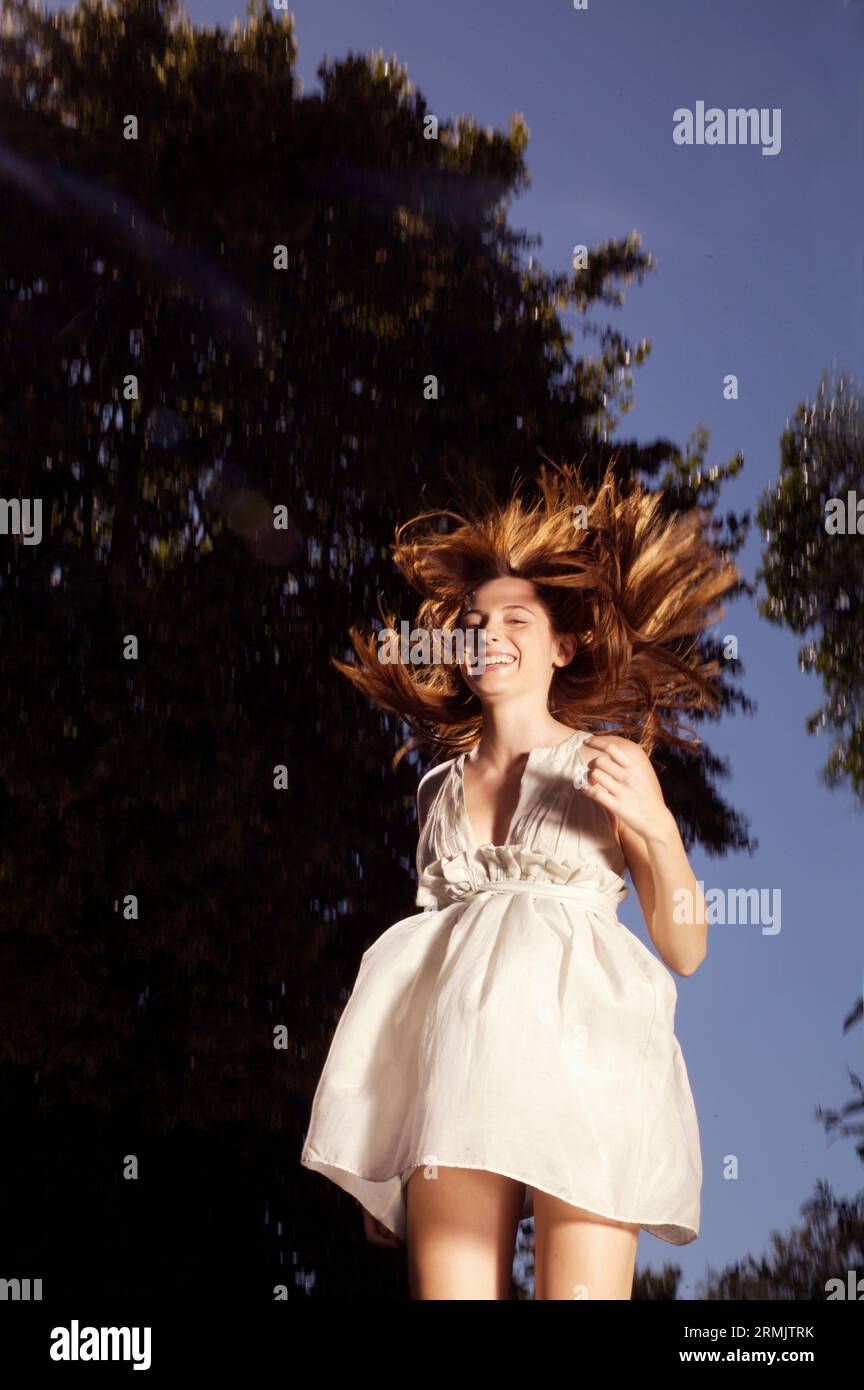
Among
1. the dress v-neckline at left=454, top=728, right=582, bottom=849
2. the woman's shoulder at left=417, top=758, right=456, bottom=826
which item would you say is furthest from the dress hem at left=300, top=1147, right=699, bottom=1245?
the woman's shoulder at left=417, top=758, right=456, bottom=826

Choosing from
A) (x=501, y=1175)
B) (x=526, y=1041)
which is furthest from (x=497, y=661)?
(x=501, y=1175)

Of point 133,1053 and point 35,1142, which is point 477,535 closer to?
point 133,1053

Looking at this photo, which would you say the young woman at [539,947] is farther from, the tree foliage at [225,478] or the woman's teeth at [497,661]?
the tree foliage at [225,478]

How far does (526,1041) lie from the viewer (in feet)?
9.96

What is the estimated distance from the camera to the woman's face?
3.48 m

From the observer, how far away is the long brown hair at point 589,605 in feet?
11.7

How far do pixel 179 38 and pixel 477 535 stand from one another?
6.31ft

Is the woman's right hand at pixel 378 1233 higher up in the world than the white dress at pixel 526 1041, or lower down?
lower down

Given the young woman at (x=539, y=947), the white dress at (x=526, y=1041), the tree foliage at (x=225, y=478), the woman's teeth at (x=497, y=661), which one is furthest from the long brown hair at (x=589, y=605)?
the tree foliage at (x=225, y=478)

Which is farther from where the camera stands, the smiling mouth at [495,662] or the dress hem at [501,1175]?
the smiling mouth at [495,662]

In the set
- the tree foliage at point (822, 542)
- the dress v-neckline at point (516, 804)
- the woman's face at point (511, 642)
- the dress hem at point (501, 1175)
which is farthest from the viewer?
the tree foliage at point (822, 542)

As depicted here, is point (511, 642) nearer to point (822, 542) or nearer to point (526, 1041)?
point (526, 1041)

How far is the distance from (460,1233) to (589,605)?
4.17 feet
